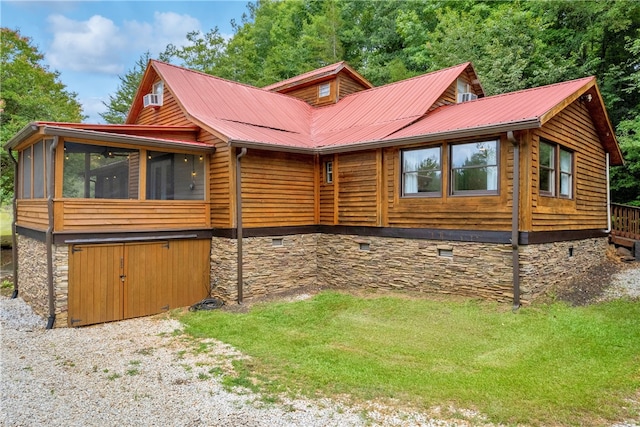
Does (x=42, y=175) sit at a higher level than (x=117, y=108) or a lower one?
lower

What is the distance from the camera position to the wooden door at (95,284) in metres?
8.15

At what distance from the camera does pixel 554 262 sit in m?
9.27

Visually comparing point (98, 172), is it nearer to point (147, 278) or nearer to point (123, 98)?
point (147, 278)

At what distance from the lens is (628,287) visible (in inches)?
375

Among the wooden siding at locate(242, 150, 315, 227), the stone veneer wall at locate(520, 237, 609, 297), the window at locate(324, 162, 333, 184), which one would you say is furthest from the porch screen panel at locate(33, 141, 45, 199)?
the stone veneer wall at locate(520, 237, 609, 297)

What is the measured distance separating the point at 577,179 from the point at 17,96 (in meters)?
21.2

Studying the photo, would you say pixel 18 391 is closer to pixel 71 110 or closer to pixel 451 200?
pixel 451 200

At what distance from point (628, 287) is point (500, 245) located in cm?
372

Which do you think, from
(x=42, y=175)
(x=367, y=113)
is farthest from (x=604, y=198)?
(x=42, y=175)

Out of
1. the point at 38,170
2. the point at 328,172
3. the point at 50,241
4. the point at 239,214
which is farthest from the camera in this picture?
the point at 328,172

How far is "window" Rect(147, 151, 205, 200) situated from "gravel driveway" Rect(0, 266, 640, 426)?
3.16 metres

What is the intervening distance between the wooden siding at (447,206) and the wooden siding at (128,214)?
4650mm

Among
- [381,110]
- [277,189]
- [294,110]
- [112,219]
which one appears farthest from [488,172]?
[112,219]

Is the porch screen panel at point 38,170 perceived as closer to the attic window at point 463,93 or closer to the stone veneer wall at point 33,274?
the stone veneer wall at point 33,274
